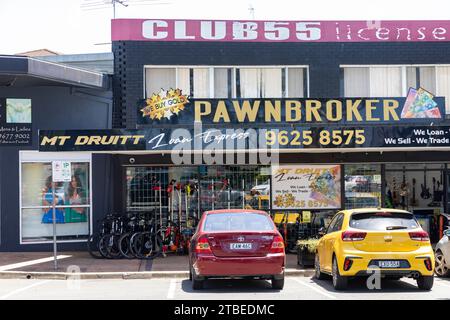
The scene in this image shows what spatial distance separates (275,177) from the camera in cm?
2048

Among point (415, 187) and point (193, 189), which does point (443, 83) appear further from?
point (193, 189)

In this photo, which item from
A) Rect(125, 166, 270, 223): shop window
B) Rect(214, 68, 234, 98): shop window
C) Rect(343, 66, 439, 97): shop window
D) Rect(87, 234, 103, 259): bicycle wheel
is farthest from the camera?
Rect(343, 66, 439, 97): shop window

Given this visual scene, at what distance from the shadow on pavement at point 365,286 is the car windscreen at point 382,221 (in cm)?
115

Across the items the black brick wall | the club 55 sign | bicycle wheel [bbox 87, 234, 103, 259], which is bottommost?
bicycle wheel [bbox 87, 234, 103, 259]

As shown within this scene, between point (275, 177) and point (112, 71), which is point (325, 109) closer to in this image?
point (275, 177)

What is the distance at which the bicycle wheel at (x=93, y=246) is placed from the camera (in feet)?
61.1

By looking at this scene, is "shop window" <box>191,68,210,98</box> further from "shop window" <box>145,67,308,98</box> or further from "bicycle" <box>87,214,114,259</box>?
"bicycle" <box>87,214,114,259</box>

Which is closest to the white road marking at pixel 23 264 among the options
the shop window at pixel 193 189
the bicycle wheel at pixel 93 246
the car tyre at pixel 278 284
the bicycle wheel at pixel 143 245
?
the bicycle wheel at pixel 93 246

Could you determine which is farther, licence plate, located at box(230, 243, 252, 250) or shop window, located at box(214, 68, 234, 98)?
shop window, located at box(214, 68, 234, 98)

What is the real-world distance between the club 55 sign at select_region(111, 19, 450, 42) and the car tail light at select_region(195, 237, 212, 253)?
9675 millimetres

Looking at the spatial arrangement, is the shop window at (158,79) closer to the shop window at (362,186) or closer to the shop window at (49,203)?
the shop window at (49,203)

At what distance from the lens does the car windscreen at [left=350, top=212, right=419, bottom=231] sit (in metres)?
12.7

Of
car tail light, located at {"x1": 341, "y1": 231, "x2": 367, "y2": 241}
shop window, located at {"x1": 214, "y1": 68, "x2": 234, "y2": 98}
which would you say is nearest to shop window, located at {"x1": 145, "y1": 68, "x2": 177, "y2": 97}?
shop window, located at {"x1": 214, "y1": 68, "x2": 234, "y2": 98}
